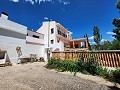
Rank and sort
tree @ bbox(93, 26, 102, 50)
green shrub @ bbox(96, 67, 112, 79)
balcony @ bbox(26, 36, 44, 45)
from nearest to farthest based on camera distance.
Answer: green shrub @ bbox(96, 67, 112, 79) → balcony @ bbox(26, 36, 44, 45) → tree @ bbox(93, 26, 102, 50)

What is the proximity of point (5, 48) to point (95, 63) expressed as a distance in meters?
13.5

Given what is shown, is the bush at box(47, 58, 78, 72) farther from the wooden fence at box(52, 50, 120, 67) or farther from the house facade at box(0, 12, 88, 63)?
the house facade at box(0, 12, 88, 63)

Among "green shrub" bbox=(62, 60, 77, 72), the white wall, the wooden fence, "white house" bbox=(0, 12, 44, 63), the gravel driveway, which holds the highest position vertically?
the white wall

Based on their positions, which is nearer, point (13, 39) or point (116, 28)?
point (116, 28)

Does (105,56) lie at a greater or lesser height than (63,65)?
greater

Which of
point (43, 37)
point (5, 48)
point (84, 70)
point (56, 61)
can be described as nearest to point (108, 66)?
point (84, 70)

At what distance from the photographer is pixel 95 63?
11.8m

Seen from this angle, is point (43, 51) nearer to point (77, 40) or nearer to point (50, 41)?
point (50, 41)

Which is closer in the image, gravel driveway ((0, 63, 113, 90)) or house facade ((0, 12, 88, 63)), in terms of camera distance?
gravel driveway ((0, 63, 113, 90))

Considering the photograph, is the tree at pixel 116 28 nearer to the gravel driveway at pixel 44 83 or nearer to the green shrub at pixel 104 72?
the green shrub at pixel 104 72

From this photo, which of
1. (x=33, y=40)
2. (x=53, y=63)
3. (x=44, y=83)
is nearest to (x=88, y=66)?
(x=53, y=63)

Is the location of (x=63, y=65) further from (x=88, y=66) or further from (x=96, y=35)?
(x=96, y=35)

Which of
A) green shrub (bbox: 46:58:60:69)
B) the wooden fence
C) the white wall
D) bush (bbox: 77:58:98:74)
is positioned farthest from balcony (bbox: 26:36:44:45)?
bush (bbox: 77:58:98:74)

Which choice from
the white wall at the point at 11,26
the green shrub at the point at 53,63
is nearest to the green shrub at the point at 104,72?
the green shrub at the point at 53,63
